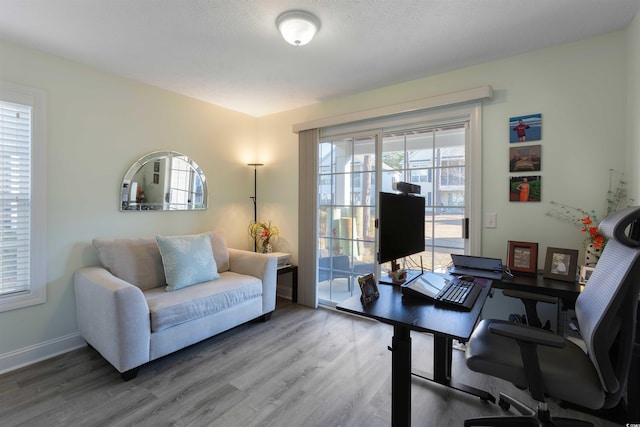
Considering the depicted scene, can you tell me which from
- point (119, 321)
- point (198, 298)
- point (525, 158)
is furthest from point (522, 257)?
point (119, 321)

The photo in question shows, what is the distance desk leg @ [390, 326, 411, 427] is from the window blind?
2764 millimetres

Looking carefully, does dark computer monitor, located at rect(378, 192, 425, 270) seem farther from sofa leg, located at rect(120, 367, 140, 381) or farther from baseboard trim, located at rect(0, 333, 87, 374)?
baseboard trim, located at rect(0, 333, 87, 374)

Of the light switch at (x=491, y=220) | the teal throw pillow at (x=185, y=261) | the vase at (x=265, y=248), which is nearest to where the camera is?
the light switch at (x=491, y=220)

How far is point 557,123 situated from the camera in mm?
2225

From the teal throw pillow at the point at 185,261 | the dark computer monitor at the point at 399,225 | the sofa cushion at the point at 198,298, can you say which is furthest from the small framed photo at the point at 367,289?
the teal throw pillow at the point at 185,261

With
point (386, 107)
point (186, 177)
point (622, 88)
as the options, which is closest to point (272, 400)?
point (186, 177)

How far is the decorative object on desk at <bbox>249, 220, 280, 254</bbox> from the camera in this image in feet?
12.4

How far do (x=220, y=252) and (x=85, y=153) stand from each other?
1481mm

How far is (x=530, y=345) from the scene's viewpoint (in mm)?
1222

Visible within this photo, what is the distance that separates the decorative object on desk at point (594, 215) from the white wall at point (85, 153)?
11.4 feet

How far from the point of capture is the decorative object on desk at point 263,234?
378 cm

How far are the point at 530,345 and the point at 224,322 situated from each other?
87.8 inches

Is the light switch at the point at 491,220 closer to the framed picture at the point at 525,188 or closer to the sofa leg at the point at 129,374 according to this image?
the framed picture at the point at 525,188

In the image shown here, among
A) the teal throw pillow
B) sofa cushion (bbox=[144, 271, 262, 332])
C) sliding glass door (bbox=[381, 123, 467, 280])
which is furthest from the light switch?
the teal throw pillow
